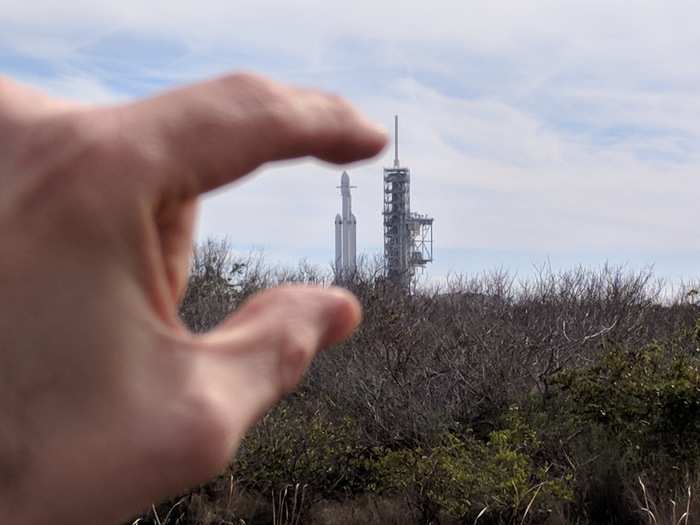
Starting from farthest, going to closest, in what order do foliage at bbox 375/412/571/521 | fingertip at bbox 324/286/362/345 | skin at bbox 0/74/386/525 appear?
foliage at bbox 375/412/571/521, fingertip at bbox 324/286/362/345, skin at bbox 0/74/386/525

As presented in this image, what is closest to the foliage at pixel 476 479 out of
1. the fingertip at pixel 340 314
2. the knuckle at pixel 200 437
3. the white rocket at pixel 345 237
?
the fingertip at pixel 340 314

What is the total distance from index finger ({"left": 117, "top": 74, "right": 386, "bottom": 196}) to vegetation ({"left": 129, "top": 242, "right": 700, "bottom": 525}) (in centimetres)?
620

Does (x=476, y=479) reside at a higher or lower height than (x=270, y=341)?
lower

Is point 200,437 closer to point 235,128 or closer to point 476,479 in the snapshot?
point 235,128

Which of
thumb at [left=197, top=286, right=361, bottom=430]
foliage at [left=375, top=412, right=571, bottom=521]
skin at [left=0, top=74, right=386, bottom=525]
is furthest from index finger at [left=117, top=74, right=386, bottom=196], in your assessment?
foliage at [left=375, top=412, right=571, bottom=521]

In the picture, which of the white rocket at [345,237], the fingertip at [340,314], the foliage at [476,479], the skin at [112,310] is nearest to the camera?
the skin at [112,310]

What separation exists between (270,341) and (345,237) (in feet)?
65.6

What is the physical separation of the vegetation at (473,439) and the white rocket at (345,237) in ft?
22.4

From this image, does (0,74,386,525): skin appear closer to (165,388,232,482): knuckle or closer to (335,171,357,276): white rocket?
(165,388,232,482): knuckle

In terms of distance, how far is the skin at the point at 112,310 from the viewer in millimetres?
787

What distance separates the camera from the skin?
2.58 feet

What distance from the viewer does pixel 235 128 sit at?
0.82m

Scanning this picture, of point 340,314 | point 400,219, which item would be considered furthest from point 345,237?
point 340,314

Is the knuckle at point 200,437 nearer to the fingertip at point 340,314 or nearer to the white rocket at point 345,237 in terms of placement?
the fingertip at point 340,314
